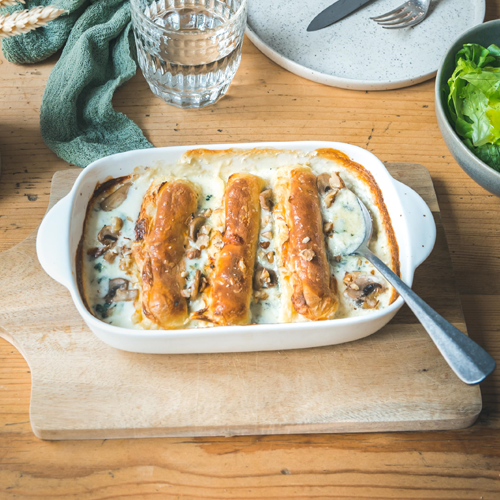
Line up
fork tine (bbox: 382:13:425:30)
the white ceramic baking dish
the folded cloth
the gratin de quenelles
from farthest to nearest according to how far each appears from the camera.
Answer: fork tine (bbox: 382:13:425:30), the folded cloth, the gratin de quenelles, the white ceramic baking dish

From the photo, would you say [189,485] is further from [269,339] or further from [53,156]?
[53,156]

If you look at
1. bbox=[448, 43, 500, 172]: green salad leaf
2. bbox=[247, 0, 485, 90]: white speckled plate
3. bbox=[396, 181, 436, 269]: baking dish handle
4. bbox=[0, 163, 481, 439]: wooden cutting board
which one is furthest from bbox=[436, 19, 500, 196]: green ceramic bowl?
bbox=[0, 163, 481, 439]: wooden cutting board

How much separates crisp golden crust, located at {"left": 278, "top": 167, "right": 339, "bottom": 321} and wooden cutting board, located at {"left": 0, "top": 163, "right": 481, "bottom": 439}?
13 centimetres

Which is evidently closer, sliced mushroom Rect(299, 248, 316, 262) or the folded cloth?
sliced mushroom Rect(299, 248, 316, 262)

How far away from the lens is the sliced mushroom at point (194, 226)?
4.47ft

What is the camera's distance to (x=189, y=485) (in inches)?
46.1

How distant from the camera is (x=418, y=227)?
1.31 meters

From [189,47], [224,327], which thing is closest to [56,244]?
[224,327]

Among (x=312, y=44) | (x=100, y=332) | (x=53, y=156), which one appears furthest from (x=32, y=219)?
(x=312, y=44)

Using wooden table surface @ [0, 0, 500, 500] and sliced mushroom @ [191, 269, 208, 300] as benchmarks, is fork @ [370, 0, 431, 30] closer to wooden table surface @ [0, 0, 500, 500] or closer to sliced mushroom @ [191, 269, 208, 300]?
wooden table surface @ [0, 0, 500, 500]

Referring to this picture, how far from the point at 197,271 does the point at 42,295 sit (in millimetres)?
425

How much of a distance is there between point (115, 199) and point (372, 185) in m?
0.70

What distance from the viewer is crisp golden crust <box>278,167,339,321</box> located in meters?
1.24

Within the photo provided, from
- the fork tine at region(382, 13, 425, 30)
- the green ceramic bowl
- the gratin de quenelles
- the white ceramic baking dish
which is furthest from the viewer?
the fork tine at region(382, 13, 425, 30)
